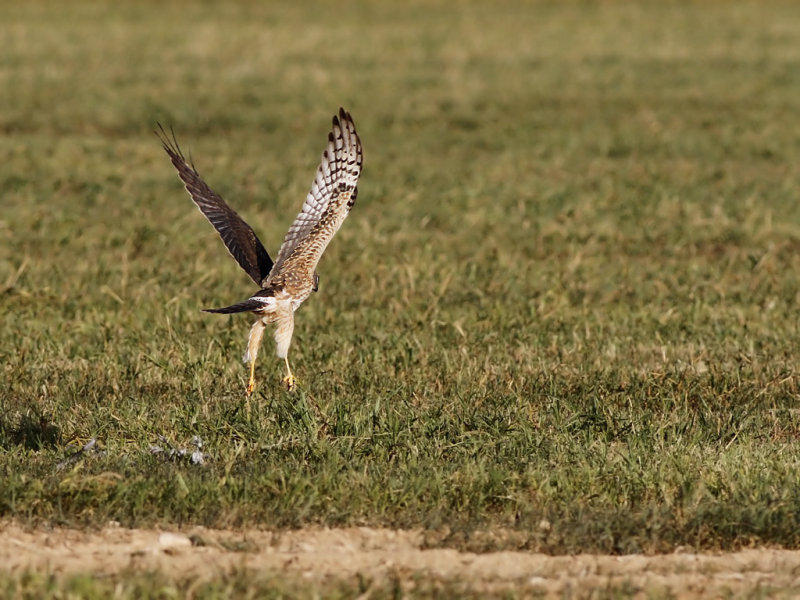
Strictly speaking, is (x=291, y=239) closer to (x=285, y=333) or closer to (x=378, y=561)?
(x=285, y=333)

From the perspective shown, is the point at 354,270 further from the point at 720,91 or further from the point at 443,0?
the point at 443,0

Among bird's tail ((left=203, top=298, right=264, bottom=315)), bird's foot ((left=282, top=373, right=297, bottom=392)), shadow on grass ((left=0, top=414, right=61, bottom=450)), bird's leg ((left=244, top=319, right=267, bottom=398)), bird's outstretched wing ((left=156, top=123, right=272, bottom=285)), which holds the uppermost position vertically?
bird's outstretched wing ((left=156, top=123, right=272, bottom=285))

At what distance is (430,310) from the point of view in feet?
31.9

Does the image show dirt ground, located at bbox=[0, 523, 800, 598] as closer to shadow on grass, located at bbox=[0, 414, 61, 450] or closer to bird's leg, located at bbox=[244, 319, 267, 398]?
shadow on grass, located at bbox=[0, 414, 61, 450]

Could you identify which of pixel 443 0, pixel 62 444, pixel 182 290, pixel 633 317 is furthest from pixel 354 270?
pixel 443 0

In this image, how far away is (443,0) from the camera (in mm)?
40125

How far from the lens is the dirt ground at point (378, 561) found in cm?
507

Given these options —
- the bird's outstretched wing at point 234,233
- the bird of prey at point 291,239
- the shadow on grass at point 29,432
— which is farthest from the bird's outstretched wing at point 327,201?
the shadow on grass at point 29,432

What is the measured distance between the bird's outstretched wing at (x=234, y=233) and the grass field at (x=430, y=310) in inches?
24.6

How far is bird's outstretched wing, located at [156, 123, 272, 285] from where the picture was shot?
324 inches

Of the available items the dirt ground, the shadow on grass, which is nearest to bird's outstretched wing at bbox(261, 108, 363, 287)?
the shadow on grass

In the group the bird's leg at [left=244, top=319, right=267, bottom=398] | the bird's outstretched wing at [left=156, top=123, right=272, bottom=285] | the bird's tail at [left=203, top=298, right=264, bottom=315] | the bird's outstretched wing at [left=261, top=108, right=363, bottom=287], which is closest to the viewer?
the bird's tail at [left=203, top=298, right=264, bottom=315]

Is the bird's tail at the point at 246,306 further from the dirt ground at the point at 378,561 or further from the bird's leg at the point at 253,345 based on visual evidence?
the dirt ground at the point at 378,561

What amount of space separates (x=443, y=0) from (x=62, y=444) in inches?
1372
